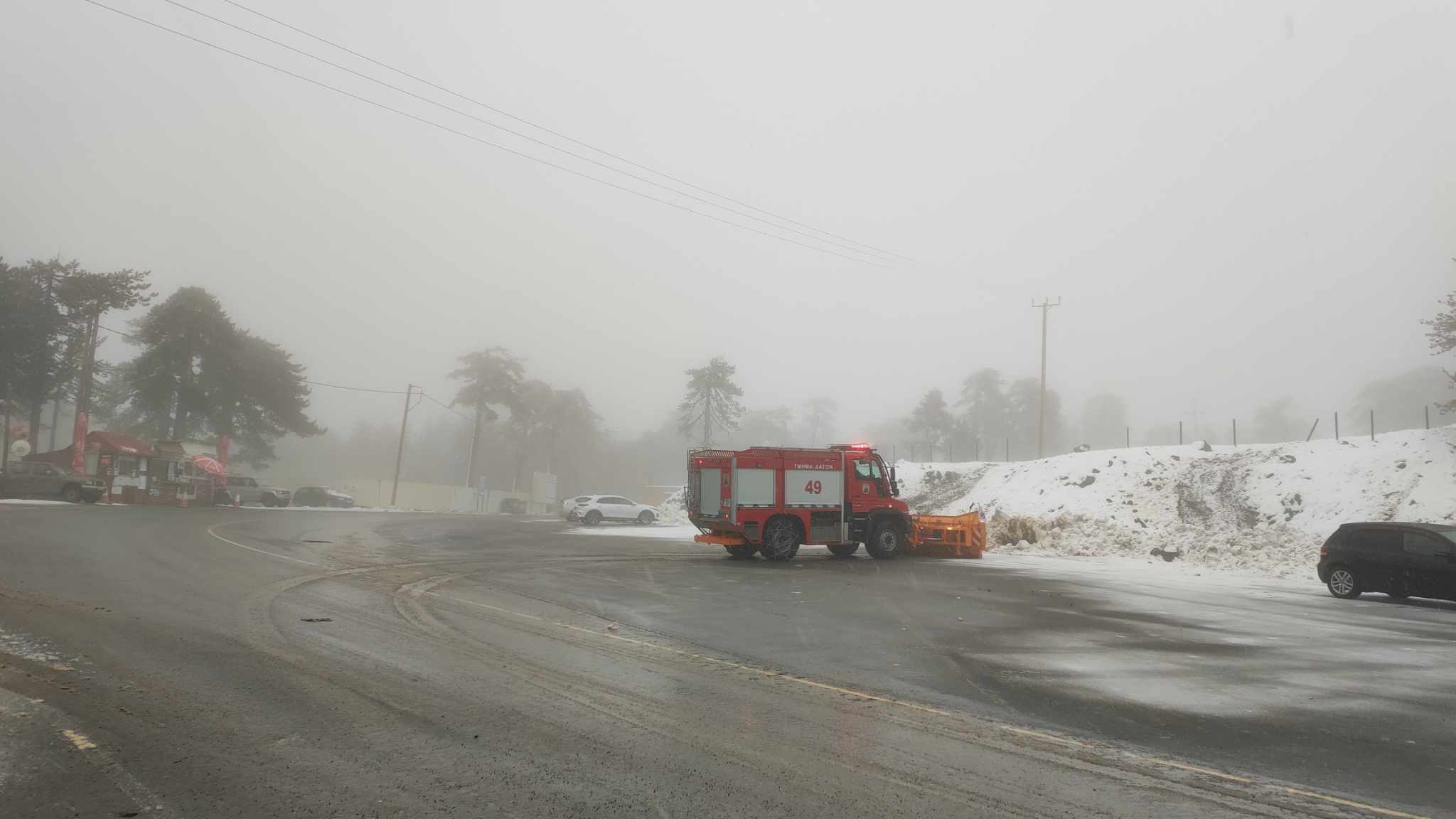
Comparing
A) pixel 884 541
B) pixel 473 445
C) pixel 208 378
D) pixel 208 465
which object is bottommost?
pixel 884 541

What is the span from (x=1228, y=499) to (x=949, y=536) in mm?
12634

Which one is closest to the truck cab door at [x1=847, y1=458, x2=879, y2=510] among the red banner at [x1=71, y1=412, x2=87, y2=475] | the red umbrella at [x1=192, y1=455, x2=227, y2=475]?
the red umbrella at [x1=192, y1=455, x2=227, y2=475]

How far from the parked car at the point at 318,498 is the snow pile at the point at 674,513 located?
22.5 meters

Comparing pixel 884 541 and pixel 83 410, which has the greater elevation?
pixel 83 410

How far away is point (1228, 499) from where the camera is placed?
29266mm

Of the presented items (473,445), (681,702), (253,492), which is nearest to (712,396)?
(473,445)

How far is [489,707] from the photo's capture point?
5809 millimetres

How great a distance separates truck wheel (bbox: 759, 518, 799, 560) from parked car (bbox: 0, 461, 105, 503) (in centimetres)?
3275

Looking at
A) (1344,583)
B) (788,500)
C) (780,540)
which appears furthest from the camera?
(788,500)

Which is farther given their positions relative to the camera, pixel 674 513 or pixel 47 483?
pixel 674 513

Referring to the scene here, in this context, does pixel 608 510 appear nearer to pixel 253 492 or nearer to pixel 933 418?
pixel 253 492

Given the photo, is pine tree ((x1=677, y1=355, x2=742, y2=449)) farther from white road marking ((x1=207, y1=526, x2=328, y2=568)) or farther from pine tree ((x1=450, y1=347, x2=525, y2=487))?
white road marking ((x1=207, y1=526, x2=328, y2=568))

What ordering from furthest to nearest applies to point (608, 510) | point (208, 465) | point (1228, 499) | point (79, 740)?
point (208, 465) < point (608, 510) < point (1228, 499) < point (79, 740)

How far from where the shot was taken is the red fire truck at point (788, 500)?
20.0 metres
